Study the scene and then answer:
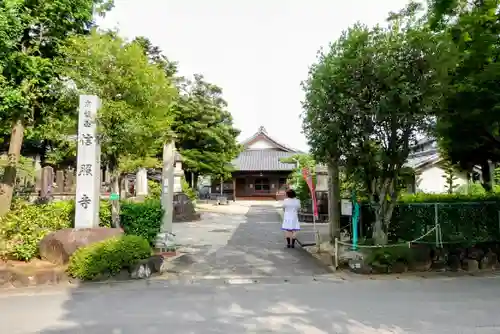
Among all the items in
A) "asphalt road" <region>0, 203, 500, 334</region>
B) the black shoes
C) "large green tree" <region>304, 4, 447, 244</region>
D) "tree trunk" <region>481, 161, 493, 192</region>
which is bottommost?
"asphalt road" <region>0, 203, 500, 334</region>

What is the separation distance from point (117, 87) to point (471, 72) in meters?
8.64

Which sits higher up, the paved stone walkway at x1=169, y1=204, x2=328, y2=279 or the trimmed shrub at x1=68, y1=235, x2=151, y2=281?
the trimmed shrub at x1=68, y1=235, x2=151, y2=281

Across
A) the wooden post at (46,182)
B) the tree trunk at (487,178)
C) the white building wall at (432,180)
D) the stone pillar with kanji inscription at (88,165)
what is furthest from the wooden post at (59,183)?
the white building wall at (432,180)

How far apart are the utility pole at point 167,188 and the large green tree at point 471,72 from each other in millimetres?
7445

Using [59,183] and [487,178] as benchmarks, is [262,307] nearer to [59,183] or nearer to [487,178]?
[487,178]

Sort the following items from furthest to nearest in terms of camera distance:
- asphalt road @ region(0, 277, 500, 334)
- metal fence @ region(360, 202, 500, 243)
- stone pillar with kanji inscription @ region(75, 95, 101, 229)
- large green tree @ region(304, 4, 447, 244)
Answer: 1. metal fence @ region(360, 202, 500, 243)
2. stone pillar with kanji inscription @ region(75, 95, 101, 229)
3. large green tree @ region(304, 4, 447, 244)
4. asphalt road @ region(0, 277, 500, 334)

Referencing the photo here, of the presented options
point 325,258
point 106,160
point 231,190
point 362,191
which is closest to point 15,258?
point 106,160

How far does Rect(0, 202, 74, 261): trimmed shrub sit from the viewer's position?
8578 mm

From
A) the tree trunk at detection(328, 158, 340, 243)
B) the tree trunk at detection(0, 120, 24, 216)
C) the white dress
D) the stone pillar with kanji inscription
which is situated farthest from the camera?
the white dress

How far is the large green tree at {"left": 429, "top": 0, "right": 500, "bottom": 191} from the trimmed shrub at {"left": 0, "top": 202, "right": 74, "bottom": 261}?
9239 mm

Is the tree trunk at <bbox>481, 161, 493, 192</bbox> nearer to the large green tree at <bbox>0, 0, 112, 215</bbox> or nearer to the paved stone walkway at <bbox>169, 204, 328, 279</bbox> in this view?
the paved stone walkway at <bbox>169, 204, 328, 279</bbox>

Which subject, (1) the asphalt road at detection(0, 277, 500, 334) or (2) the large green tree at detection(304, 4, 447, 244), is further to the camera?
(2) the large green tree at detection(304, 4, 447, 244)

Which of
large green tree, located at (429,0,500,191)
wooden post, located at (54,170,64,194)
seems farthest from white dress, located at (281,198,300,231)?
wooden post, located at (54,170,64,194)

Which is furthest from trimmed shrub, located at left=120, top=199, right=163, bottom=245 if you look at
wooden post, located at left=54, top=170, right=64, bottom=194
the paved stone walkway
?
wooden post, located at left=54, top=170, right=64, bottom=194
